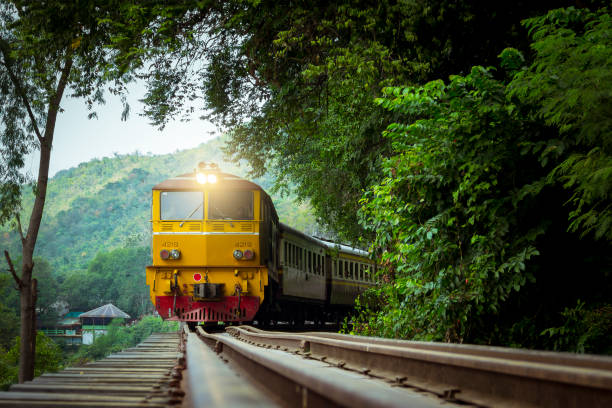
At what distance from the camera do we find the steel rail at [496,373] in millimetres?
3043

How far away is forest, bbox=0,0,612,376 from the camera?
696 centimetres

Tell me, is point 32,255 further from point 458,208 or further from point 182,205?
point 458,208

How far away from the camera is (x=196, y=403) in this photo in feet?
8.29

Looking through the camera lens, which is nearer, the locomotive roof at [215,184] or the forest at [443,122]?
the forest at [443,122]

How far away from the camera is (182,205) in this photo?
15359 mm

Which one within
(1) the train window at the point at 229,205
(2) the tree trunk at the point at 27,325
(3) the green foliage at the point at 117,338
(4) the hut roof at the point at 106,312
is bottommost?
(3) the green foliage at the point at 117,338

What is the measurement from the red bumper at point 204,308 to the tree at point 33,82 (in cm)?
377

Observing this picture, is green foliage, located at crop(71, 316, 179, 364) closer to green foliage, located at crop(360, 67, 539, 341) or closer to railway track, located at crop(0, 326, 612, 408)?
green foliage, located at crop(360, 67, 539, 341)

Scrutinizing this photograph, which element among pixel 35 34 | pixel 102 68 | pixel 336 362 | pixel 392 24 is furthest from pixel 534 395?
pixel 35 34

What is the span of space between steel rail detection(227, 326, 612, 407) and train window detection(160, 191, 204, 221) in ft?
31.9

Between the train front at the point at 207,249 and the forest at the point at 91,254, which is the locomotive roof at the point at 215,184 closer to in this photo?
the train front at the point at 207,249

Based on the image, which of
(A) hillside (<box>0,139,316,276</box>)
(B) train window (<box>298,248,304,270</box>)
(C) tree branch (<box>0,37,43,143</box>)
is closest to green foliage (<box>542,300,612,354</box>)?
(B) train window (<box>298,248,304,270</box>)

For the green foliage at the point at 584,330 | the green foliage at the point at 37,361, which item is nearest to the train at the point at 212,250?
the green foliage at the point at 584,330

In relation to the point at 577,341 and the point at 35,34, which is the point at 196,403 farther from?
the point at 35,34
